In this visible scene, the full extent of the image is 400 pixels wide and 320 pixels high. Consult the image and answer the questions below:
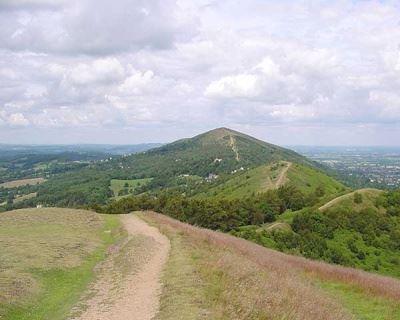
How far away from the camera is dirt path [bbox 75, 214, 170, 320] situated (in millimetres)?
17125

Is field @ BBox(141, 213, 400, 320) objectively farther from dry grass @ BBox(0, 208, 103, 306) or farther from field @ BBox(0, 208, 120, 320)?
dry grass @ BBox(0, 208, 103, 306)

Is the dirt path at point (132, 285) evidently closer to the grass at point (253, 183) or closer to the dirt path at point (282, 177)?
the dirt path at point (282, 177)

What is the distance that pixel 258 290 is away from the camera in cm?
1970

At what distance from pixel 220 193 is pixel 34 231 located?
140 m

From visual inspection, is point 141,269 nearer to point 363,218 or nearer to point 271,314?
point 271,314

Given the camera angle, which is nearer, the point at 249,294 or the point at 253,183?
the point at 249,294

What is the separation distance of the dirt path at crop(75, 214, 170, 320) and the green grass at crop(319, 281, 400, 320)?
9.61 m

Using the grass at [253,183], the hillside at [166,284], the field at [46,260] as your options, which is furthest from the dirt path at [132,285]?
the grass at [253,183]

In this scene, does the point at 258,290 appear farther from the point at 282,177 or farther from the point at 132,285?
the point at 282,177

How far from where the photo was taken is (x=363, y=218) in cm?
8206

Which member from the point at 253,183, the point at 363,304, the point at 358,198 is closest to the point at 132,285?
the point at 363,304

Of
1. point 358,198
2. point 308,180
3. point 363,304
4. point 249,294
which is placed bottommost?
point 308,180

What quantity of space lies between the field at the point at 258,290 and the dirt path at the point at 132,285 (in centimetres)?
65

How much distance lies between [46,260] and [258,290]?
13267 mm
